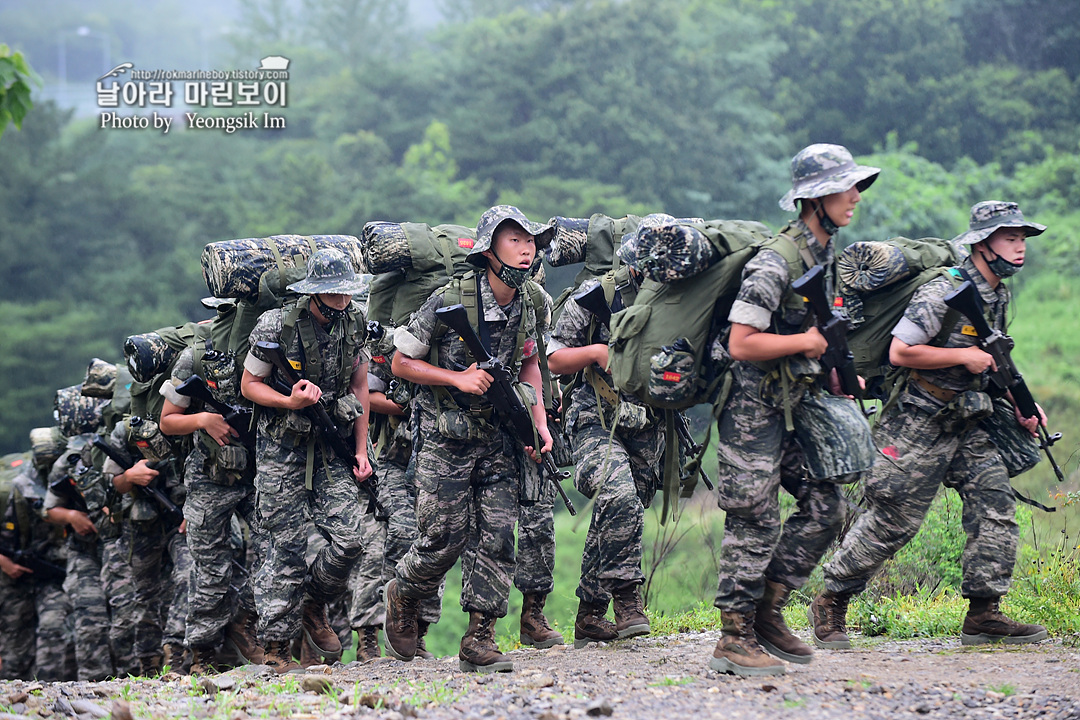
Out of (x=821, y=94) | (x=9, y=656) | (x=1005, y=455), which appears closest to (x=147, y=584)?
(x=9, y=656)

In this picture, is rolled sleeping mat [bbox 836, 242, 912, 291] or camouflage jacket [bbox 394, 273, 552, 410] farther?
rolled sleeping mat [bbox 836, 242, 912, 291]

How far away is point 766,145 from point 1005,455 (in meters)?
28.3

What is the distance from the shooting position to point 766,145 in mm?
33531

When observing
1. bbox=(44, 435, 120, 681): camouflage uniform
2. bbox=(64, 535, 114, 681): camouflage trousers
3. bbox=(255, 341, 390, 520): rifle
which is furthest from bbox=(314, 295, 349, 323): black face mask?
bbox=(64, 535, 114, 681): camouflage trousers

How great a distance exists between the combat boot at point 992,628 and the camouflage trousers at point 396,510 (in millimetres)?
3178

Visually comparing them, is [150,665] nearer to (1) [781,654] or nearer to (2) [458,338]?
(2) [458,338]

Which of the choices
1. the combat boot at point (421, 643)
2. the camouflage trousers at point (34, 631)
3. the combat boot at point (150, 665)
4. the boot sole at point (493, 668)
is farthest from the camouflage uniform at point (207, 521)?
the camouflage trousers at point (34, 631)

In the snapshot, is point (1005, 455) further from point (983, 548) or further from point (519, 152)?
point (519, 152)

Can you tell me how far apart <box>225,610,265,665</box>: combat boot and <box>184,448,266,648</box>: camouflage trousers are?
1.60ft

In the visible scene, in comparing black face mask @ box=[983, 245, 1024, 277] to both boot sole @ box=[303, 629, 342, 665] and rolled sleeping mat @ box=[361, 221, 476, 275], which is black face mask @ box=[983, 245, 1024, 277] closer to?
rolled sleeping mat @ box=[361, 221, 476, 275]

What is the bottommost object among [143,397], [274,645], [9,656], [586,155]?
[9,656]

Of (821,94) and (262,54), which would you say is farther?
(262,54)

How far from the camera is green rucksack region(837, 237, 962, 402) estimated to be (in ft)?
20.7

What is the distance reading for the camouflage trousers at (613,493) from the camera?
638 centimetres
